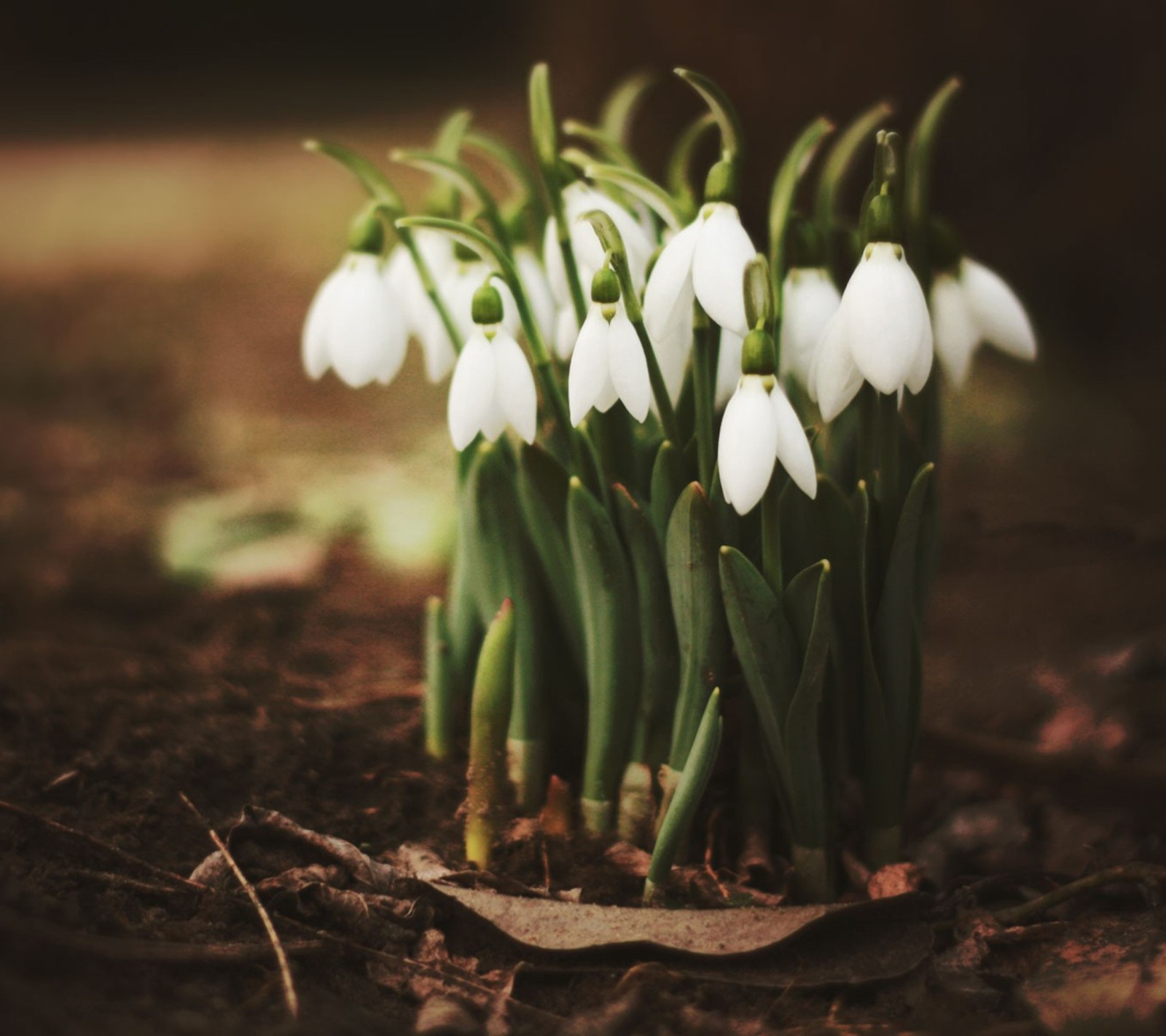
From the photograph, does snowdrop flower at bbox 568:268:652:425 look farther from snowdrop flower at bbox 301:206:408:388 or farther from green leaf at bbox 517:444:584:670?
snowdrop flower at bbox 301:206:408:388

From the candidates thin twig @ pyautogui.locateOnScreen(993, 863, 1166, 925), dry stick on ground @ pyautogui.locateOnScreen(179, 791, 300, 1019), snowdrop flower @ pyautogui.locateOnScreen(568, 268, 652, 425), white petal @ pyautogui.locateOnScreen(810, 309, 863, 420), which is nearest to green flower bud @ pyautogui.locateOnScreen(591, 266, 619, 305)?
snowdrop flower @ pyautogui.locateOnScreen(568, 268, 652, 425)

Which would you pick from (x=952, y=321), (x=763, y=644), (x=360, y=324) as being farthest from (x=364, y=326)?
(x=952, y=321)

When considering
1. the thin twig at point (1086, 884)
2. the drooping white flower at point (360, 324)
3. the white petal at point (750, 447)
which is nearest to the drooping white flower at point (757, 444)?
the white petal at point (750, 447)

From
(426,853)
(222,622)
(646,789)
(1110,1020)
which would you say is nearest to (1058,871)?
(1110,1020)

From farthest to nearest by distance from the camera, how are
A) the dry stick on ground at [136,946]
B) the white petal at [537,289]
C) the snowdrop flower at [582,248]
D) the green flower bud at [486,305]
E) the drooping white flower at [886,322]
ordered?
the white petal at [537,289] → the snowdrop flower at [582,248] → the green flower bud at [486,305] → the drooping white flower at [886,322] → the dry stick on ground at [136,946]

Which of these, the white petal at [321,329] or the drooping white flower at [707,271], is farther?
the white petal at [321,329]

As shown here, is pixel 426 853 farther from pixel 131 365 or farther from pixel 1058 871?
pixel 131 365

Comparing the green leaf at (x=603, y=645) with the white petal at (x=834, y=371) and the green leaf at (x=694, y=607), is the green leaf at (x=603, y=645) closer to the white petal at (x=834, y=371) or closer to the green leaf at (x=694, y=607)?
the green leaf at (x=694, y=607)

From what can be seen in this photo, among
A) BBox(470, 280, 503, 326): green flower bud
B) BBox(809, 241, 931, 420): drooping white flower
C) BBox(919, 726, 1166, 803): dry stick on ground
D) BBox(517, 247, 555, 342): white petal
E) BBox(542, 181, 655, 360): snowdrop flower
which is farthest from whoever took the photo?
BBox(919, 726, 1166, 803): dry stick on ground
